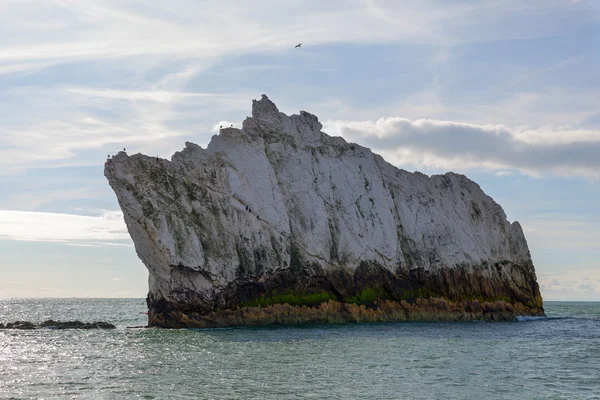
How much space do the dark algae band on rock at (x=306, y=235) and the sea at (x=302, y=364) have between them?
469 cm

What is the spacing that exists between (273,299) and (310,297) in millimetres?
3637

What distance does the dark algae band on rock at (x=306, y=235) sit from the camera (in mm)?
58344

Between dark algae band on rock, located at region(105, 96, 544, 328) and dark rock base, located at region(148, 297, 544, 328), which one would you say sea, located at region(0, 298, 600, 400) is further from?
dark algae band on rock, located at region(105, 96, 544, 328)

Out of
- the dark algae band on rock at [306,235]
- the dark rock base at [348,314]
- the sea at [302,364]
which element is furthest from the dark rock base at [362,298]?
the sea at [302,364]

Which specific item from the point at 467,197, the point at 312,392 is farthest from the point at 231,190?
the point at 312,392

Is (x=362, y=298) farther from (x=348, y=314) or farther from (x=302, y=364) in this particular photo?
(x=302, y=364)

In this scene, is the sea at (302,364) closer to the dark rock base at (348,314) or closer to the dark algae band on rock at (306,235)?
the dark rock base at (348,314)

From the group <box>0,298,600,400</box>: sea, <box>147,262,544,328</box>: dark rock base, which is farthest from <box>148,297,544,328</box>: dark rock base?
<box>0,298,600,400</box>: sea

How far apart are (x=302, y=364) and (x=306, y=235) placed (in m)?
28.0

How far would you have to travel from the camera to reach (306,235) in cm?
6500

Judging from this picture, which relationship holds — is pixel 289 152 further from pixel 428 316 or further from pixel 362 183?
pixel 428 316

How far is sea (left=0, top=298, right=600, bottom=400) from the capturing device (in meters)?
30.9

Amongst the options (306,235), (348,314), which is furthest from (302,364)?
(306,235)

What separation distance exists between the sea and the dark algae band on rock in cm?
469
